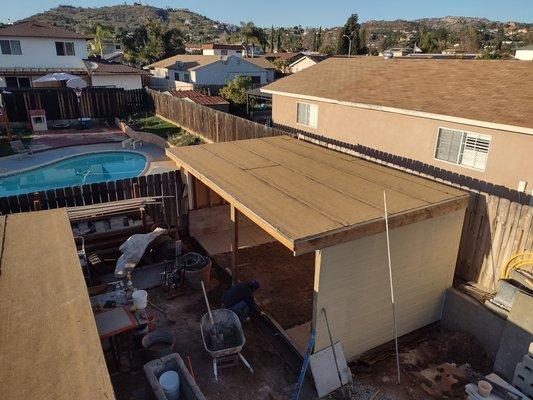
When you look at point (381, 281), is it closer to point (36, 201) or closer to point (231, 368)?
point (231, 368)

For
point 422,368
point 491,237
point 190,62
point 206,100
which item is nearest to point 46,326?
point 422,368

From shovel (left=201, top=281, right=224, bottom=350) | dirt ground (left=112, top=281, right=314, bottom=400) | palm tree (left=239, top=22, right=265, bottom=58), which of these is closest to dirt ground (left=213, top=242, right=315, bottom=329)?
dirt ground (left=112, top=281, right=314, bottom=400)

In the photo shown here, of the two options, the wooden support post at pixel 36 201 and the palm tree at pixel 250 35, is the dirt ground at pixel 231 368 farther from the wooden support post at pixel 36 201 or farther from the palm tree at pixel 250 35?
the palm tree at pixel 250 35

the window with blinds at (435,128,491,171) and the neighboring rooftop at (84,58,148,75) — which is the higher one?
the neighboring rooftop at (84,58,148,75)

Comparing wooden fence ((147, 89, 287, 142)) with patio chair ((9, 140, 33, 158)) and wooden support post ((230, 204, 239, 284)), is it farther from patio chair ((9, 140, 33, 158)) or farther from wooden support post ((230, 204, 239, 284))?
patio chair ((9, 140, 33, 158))

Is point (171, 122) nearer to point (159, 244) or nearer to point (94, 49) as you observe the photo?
point (159, 244)

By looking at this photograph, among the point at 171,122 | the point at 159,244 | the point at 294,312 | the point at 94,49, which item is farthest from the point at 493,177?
the point at 94,49

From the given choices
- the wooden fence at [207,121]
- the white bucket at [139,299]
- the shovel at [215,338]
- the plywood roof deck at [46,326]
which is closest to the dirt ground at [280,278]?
the shovel at [215,338]
